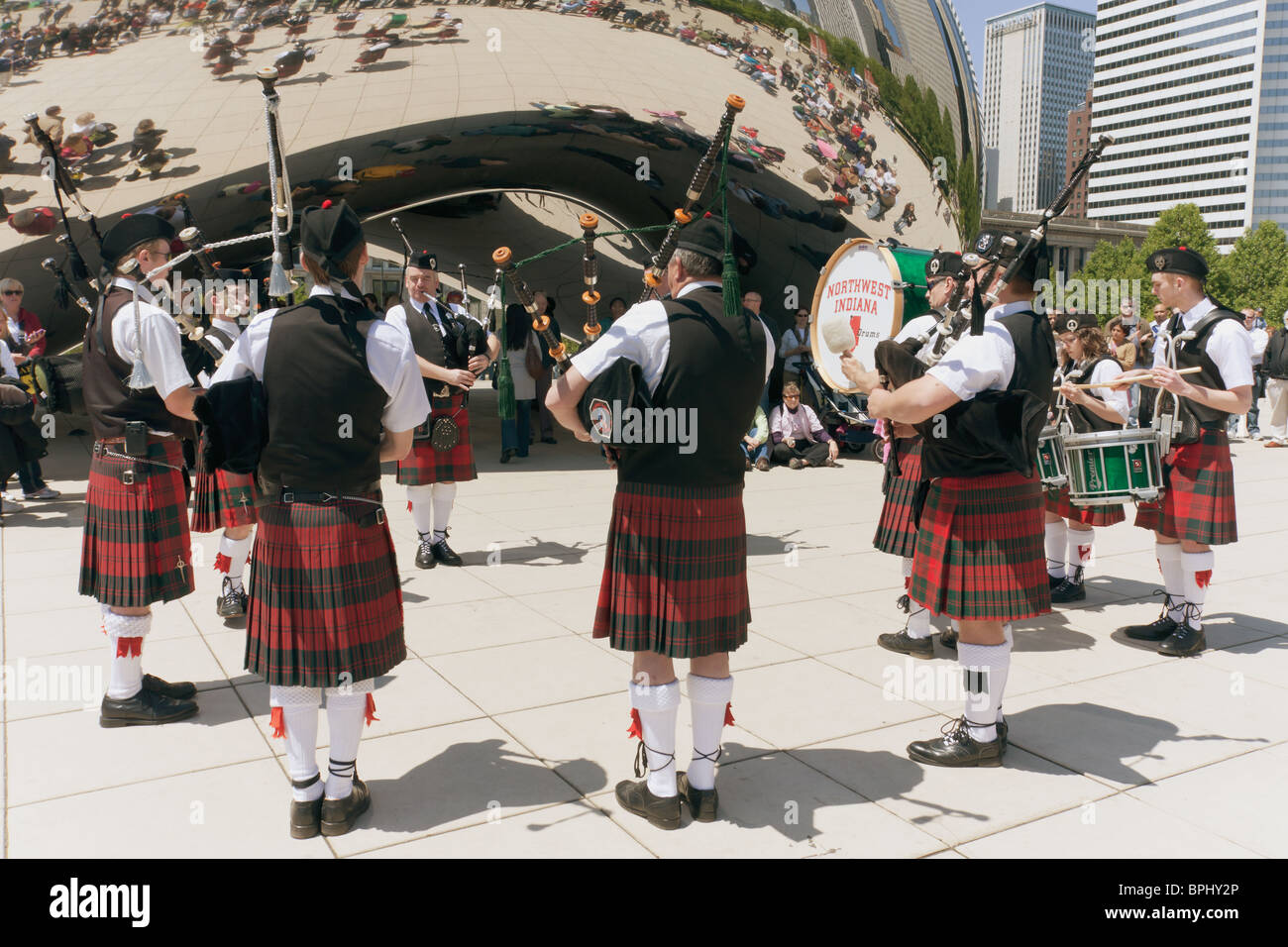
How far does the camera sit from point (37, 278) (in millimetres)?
8086

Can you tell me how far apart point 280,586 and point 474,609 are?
2.11m

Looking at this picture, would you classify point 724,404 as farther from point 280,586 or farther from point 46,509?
point 46,509

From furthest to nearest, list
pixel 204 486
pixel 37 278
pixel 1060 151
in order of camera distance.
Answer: pixel 1060 151
pixel 37 278
pixel 204 486

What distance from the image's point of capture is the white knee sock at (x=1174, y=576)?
4.22m

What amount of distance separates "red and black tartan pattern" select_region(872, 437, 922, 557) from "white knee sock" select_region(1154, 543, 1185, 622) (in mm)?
1201

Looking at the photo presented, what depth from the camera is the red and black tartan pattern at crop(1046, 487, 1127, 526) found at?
4.82m

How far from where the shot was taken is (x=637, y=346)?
2459 millimetres

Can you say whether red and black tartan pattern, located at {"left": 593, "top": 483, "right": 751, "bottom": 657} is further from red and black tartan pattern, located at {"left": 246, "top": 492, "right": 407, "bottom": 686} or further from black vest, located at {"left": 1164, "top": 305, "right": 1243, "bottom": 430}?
black vest, located at {"left": 1164, "top": 305, "right": 1243, "bottom": 430}

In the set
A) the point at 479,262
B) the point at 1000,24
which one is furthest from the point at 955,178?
the point at 1000,24

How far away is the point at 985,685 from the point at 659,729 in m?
1.11

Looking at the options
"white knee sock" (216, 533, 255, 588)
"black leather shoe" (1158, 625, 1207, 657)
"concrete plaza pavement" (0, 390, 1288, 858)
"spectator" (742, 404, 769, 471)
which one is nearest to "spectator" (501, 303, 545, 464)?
"spectator" (742, 404, 769, 471)

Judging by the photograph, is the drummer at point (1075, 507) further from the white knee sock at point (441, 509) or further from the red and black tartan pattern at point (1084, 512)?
the white knee sock at point (441, 509)

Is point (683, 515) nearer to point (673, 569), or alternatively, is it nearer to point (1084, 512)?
point (673, 569)
